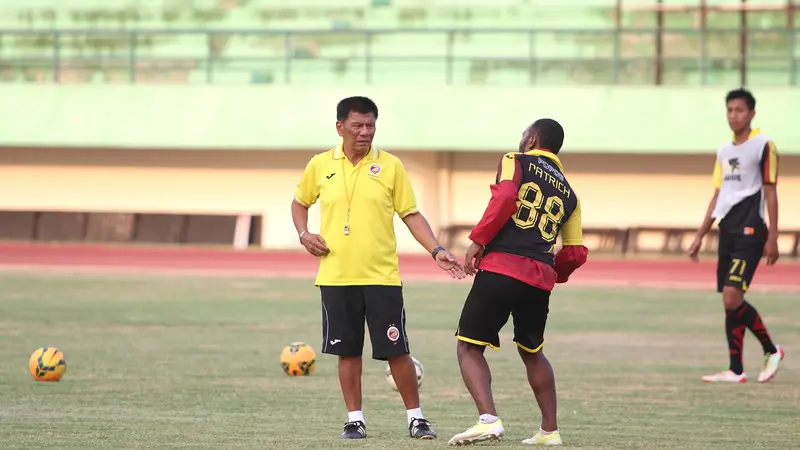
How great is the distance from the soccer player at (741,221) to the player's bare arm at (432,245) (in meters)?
4.22

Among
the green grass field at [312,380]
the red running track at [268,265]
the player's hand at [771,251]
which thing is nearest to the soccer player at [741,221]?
the player's hand at [771,251]

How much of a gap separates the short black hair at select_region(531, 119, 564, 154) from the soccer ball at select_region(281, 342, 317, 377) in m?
4.80

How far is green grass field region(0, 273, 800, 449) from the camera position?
29.2 feet

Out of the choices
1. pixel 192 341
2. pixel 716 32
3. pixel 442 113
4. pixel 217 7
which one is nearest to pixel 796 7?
pixel 716 32

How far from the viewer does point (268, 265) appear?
32.2 m

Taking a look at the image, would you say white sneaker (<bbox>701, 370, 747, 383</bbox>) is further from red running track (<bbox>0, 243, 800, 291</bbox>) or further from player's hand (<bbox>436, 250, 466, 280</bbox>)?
red running track (<bbox>0, 243, 800, 291</bbox>)

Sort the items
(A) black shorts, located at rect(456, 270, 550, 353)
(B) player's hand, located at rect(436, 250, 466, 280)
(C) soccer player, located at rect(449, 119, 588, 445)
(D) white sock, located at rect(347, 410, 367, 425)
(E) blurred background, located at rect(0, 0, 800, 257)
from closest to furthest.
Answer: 1. (C) soccer player, located at rect(449, 119, 588, 445)
2. (A) black shorts, located at rect(456, 270, 550, 353)
3. (B) player's hand, located at rect(436, 250, 466, 280)
4. (D) white sock, located at rect(347, 410, 367, 425)
5. (E) blurred background, located at rect(0, 0, 800, 257)

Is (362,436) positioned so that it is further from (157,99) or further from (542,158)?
(157,99)

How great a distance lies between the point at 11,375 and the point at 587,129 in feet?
83.3

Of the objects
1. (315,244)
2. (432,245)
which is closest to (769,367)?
(432,245)

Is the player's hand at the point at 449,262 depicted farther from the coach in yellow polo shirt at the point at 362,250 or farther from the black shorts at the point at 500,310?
the black shorts at the point at 500,310

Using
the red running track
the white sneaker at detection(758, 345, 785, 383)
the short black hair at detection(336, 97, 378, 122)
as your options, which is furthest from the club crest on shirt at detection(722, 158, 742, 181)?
the red running track

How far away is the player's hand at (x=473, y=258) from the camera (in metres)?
8.13

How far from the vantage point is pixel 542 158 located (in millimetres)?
8219
